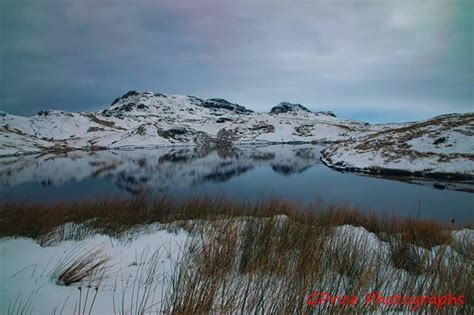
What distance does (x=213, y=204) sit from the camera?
286 inches

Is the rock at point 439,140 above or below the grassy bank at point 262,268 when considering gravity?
above

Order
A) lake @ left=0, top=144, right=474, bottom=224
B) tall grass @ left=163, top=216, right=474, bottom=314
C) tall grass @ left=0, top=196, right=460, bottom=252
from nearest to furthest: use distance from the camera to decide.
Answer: tall grass @ left=163, top=216, right=474, bottom=314 → tall grass @ left=0, top=196, right=460, bottom=252 → lake @ left=0, top=144, right=474, bottom=224

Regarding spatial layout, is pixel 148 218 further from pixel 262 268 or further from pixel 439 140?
pixel 439 140

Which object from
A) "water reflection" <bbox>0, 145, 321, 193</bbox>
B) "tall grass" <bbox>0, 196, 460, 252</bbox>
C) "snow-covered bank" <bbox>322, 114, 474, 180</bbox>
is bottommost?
"water reflection" <bbox>0, 145, 321, 193</bbox>

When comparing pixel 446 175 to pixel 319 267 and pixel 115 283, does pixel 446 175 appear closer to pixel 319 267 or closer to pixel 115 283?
pixel 319 267

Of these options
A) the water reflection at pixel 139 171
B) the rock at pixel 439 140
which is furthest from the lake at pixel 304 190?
the rock at pixel 439 140

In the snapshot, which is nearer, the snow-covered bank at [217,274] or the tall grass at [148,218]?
the snow-covered bank at [217,274]

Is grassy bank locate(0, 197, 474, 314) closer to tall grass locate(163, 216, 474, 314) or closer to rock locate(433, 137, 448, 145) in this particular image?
tall grass locate(163, 216, 474, 314)

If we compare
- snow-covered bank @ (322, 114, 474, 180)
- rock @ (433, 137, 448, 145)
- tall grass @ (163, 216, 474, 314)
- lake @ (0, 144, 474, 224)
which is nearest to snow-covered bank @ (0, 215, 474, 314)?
tall grass @ (163, 216, 474, 314)

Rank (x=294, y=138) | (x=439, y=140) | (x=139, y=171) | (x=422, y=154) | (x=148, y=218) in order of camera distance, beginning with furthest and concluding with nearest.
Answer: (x=294, y=138)
(x=139, y=171)
(x=439, y=140)
(x=422, y=154)
(x=148, y=218)

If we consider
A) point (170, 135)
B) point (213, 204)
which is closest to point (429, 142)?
point (213, 204)

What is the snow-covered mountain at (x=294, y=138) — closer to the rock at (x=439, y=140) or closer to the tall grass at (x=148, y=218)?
the rock at (x=439, y=140)

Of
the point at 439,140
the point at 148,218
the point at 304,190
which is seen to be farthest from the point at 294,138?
the point at 148,218

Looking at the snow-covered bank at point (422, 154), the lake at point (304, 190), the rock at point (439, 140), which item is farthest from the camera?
the rock at point (439, 140)
